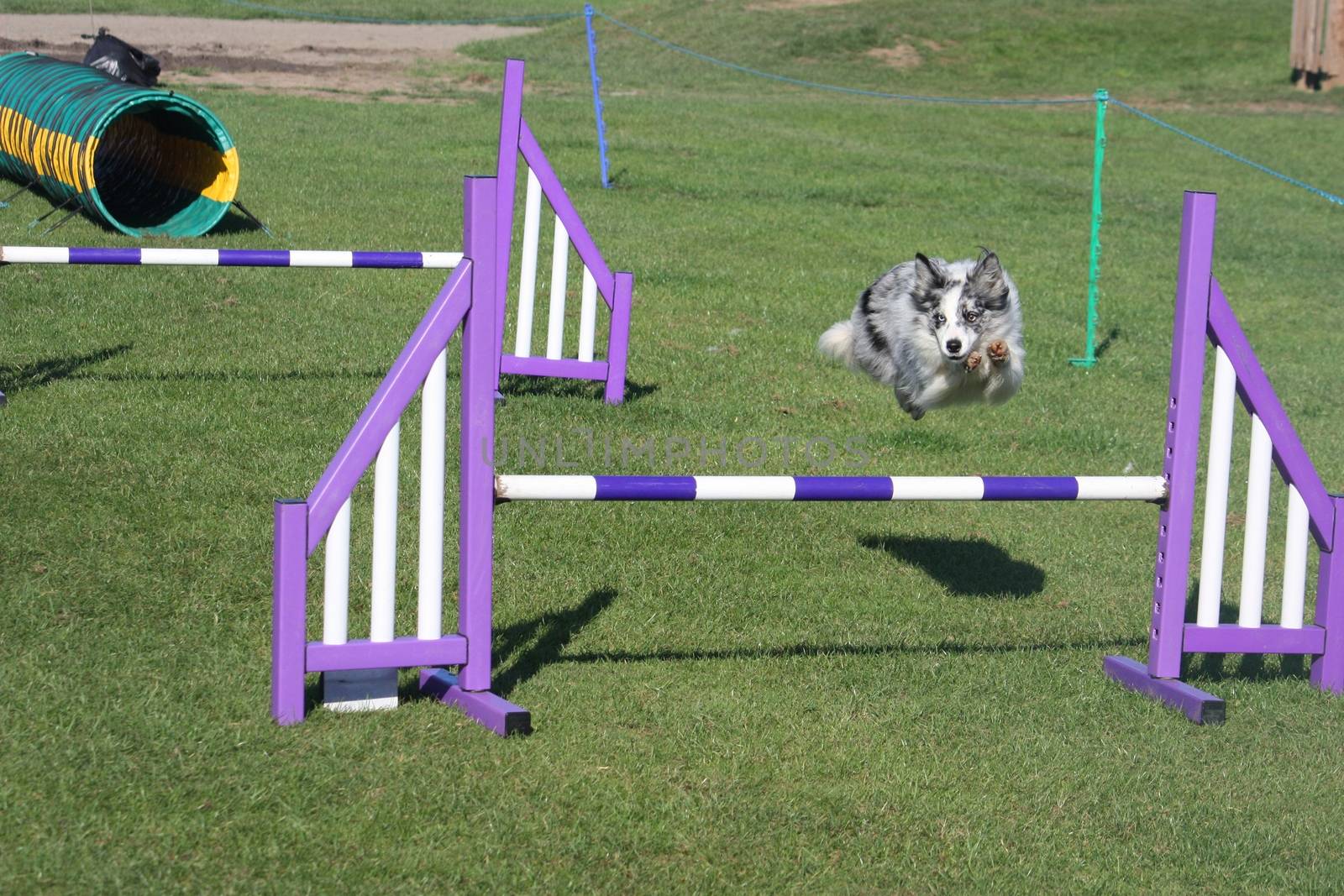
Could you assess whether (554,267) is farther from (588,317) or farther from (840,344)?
(840,344)

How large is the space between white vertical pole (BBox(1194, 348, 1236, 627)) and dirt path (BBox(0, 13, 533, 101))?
62.3 feet

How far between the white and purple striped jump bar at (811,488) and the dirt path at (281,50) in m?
18.8

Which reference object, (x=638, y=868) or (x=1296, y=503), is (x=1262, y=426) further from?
(x=638, y=868)

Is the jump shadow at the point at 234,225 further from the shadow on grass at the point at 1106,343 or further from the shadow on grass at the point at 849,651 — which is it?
the shadow on grass at the point at 849,651

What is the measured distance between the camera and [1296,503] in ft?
16.9

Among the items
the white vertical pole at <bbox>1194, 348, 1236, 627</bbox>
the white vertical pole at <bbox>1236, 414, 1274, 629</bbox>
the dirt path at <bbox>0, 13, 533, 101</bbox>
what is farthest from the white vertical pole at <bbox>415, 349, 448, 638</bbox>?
the dirt path at <bbox>0, 13, 533, 101</bbox>

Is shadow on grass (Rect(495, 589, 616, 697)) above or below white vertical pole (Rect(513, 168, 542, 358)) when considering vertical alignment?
below

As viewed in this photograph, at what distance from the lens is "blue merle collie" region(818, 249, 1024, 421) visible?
6703 mm

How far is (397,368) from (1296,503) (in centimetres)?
319

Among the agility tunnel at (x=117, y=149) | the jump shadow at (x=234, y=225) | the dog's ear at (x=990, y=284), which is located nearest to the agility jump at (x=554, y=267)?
the dog's ear at (x=990, y=284)

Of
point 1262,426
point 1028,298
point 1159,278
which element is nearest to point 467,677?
point 1262,426

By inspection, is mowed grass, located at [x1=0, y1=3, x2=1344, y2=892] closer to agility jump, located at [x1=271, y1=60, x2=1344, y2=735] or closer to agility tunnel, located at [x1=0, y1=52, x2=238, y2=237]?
agility jump, located at [x1=271, y1=60, x2=1344, y2=735]

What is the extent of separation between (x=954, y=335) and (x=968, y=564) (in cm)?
104

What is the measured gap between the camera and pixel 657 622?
5.46 metres
